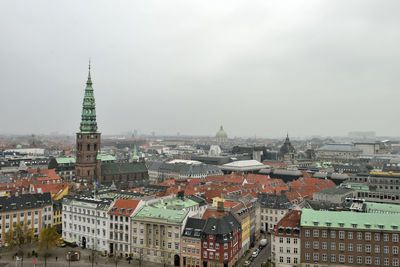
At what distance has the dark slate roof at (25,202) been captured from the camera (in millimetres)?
105312

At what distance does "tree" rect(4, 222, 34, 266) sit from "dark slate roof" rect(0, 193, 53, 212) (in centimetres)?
516

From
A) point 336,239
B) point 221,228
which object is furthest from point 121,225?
point 336,239

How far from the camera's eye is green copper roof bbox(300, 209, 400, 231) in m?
81.1

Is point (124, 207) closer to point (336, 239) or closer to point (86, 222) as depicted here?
point (86, 222)

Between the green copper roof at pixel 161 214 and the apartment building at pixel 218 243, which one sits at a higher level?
the green copper roof at pixel 161 214

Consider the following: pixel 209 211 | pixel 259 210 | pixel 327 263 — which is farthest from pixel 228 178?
pixel 327 263

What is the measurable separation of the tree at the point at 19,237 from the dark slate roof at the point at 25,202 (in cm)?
516

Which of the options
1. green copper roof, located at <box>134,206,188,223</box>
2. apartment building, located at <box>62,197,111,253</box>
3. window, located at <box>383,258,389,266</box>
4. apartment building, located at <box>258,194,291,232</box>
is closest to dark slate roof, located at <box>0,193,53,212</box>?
apartment building, located at <box>62,197,111,253</box>

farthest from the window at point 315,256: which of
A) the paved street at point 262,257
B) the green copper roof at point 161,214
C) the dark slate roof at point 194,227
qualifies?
the green copper roof at point 161,214

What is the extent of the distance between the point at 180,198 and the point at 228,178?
6476cm

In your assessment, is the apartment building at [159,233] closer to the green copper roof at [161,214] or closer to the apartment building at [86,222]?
the green copper roof at [161,214]

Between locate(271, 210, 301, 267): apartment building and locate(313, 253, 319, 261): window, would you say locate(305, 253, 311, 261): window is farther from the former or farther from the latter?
locate(271, 210, 301, 267): apartment building

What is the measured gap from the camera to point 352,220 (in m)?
83.6

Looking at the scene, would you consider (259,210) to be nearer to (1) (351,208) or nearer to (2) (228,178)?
(1) (351,208)
